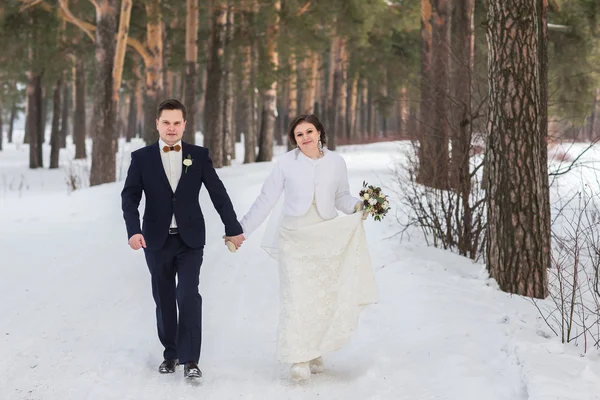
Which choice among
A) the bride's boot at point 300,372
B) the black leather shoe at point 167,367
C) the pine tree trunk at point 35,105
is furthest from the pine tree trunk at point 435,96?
the pine tree trunk at point 35,105

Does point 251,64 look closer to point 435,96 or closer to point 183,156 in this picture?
point 435,96

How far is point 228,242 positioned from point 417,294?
2.19m

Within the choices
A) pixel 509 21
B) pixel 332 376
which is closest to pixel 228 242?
pixel 332 376

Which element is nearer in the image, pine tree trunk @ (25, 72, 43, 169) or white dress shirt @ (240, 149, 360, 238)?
white dress shirt @ (240, 149, 360, 238)

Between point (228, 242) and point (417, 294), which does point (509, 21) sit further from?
point (228, 242)

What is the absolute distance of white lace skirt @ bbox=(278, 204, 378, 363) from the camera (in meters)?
4.59

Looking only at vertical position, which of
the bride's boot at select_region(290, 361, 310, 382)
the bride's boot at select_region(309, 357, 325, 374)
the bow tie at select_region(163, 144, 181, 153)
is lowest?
the bride's boot at select_region(309, 357, 325, 374)

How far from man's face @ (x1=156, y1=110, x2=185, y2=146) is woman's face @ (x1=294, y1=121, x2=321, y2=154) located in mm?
791

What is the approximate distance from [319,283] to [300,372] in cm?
59

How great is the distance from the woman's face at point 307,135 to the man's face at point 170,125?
79cm

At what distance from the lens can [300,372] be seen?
4.52 m

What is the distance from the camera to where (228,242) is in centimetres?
457

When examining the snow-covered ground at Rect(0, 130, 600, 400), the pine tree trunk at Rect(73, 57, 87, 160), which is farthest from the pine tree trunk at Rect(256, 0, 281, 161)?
the snow-covered ground at Rect(0, 130, 600, 400)

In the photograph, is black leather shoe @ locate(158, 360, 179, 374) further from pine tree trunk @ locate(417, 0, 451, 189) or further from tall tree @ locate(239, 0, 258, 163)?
tall tree @ locate(239, 0, 258, 163)
